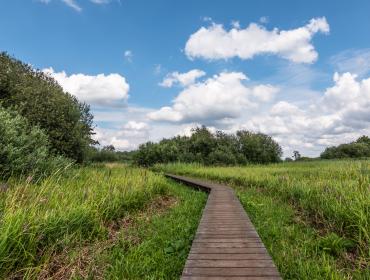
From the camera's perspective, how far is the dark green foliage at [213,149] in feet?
173

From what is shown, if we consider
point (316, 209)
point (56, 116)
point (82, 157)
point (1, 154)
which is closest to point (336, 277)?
point (316, 209)

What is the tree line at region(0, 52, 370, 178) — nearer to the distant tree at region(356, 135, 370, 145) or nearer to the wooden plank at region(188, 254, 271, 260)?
the wooden plank at region(188, 254, 271, 260)

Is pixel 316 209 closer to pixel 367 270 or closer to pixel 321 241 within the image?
pixel 321 241

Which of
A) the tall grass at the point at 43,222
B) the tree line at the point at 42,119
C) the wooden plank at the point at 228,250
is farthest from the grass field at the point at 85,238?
the tree line at the point at 42,119

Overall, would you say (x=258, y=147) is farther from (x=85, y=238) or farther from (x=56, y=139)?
(x=85, y=238)

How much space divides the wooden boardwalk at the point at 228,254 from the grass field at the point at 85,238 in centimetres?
58

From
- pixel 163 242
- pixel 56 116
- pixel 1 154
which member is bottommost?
pixel 163 242

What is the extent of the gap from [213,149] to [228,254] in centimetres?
4869

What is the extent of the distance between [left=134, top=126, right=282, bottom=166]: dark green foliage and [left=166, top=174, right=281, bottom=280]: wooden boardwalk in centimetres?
4426

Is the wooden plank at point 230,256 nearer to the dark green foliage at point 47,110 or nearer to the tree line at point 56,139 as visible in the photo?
the tree line at point 56,139

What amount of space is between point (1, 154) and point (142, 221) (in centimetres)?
567

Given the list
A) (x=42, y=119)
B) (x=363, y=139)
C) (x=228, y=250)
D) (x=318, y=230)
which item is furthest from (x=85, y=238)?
(x=363, y=139)

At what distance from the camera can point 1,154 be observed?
33.5 feet

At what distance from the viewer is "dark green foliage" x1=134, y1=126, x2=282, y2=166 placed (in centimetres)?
5275
